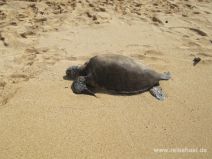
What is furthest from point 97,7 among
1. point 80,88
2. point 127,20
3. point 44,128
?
point 44,128

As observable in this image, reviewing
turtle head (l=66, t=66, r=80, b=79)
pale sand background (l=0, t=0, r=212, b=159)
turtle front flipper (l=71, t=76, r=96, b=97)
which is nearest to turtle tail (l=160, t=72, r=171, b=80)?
pale sand background (l=0, t=0, r=212, b=159)

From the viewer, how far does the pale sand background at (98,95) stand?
3.18 meters

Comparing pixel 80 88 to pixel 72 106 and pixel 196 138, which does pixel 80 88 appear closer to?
pixel 72 106

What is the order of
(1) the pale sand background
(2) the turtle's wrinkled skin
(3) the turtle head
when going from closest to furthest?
(1) the pale sand background, (2) the turtle's wrinkled skin, (3) the turtle head

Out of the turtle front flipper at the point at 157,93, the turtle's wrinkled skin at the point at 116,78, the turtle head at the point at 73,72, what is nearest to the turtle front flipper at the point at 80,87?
the turtle's wrinkled skin at the point at 116,78

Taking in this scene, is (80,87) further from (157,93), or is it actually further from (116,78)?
(157,93)

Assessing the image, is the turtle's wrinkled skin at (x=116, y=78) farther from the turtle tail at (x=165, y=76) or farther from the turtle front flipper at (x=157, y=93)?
the turtle tail at (x=165, y=76)

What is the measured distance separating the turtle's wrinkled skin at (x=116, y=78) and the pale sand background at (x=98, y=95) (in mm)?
113

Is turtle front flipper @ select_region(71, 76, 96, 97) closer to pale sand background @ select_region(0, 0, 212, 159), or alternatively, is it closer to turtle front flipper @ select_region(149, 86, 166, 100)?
pale sand background @ select_region(0, 0, 212, 159)

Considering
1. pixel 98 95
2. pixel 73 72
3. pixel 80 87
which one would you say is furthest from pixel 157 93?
pixel 73 72

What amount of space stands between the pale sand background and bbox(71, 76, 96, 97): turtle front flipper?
0.08 m

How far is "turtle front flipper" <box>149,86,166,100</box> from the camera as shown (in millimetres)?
3877

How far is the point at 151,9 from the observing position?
21.7ft

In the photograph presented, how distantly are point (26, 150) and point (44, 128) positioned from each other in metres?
0.36
